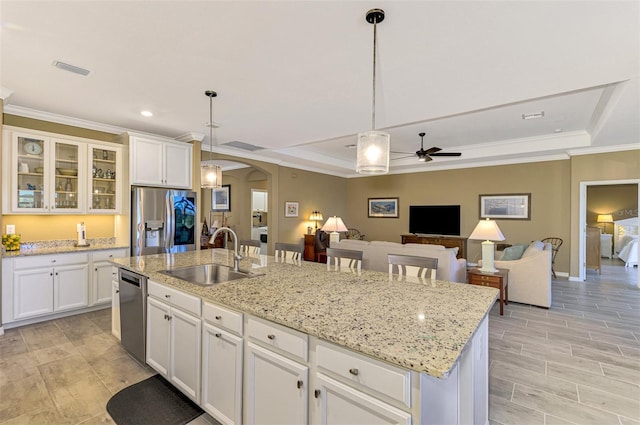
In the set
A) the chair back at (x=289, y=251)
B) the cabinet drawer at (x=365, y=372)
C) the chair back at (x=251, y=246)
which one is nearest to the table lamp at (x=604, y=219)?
the chair back at (x=289, y=251)

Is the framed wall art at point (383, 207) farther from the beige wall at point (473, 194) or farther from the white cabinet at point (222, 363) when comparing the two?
the white cabinet at point (222, 363)

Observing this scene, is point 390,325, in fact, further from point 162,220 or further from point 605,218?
point 605,218

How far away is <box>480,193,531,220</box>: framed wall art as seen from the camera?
268 inches

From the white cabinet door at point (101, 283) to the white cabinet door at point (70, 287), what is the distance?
0.08 meters

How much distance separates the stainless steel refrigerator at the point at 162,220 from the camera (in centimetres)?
439

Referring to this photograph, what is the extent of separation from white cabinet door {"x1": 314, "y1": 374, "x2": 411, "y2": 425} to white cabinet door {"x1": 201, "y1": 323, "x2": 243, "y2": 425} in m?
0.60

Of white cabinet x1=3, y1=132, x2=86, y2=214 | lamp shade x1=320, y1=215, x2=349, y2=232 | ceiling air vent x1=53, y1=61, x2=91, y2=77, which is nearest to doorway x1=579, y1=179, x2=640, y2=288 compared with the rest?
lamp shade x1=320, y1=215, x2=349, y2=232

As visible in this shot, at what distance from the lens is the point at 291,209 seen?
7.81 m

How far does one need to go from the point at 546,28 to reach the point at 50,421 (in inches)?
173

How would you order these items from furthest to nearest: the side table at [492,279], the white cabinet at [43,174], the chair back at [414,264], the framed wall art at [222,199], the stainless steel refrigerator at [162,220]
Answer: the framed wall art at [222,199] < the stainless steel refrigerator at [162,220] < the side table at [492,279] < the white cabinet at [43,174] < the chair back at [414,264]

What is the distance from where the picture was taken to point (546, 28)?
2.14m

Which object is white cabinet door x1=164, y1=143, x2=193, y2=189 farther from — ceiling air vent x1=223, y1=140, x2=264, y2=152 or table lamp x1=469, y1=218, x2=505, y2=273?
table lamp x1=469, y1=218, x2=505, y2=273

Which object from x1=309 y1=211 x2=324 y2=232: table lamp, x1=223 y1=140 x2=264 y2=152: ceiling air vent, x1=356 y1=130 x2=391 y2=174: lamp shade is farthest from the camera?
x1=309 y1=211 x2=324 y2=232: table lamp

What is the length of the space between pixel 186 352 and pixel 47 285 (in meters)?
2.92
